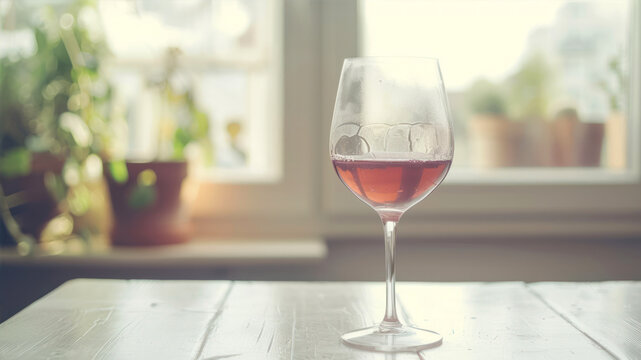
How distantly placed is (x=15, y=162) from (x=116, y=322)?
107 cm

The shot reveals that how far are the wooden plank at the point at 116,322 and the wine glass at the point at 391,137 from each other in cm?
17

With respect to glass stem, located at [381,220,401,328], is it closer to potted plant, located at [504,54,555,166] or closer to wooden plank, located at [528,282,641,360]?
wooden plank, located at [528,282,641,360]

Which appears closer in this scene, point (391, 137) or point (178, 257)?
point (391, 137)

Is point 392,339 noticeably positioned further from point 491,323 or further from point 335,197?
point 335,197

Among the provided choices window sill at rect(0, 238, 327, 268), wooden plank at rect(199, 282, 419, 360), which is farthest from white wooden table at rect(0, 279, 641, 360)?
window sill at rect(0, 238, 327, 268)

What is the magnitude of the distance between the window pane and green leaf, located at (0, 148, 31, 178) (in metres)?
0.98

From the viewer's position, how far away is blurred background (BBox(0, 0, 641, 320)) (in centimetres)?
181

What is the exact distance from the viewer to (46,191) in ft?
5.94

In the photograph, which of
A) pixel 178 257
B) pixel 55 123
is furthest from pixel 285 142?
pixel 55 123

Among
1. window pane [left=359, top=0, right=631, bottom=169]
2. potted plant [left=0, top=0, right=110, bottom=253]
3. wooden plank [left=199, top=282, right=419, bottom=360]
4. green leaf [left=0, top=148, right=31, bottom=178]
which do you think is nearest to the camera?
wooden plank [left=199, top=282, right=419, bottom=360]

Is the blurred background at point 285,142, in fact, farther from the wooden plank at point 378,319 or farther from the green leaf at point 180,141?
the wooden plank at point 378,319

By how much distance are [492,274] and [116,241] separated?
954 mm

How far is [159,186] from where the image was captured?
69.4 inches

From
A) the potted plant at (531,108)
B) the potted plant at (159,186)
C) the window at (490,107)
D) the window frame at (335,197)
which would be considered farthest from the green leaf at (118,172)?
the potted plant at (531,108)
